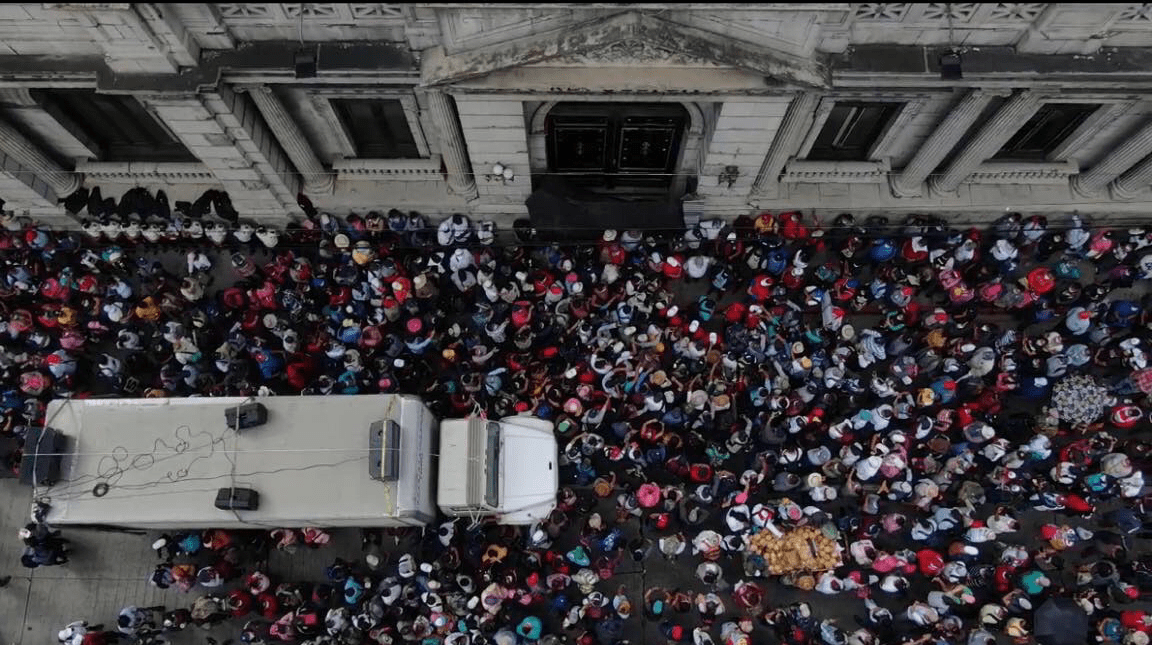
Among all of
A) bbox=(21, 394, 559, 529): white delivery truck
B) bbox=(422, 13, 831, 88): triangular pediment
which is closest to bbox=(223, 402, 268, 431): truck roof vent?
bbox=(21, 394, 559, 529): white delivery truck

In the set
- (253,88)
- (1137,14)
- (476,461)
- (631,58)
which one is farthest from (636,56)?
(1137,14)

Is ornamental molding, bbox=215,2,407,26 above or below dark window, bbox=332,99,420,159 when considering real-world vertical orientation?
above

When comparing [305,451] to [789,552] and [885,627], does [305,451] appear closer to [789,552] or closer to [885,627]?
[789,552]

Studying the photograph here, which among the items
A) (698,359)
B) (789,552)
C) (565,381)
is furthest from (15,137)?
(789,552)

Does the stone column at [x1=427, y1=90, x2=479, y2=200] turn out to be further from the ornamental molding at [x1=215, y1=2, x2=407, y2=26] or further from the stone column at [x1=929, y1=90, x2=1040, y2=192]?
the stone column at [x1=929, y1=90, x2=1040, y2=192]

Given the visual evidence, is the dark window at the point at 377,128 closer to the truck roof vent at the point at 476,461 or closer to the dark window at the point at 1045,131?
the truck roof vent at the point at 476,461

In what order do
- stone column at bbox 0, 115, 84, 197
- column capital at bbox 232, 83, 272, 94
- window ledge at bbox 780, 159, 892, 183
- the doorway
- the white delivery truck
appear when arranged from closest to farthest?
the white delivery truck, column capital at bbox 232, 83, 272, 94, the doorway, stone column at bbox 0, 115, 84, 197, window ledge at bbox 780, 159, 892, 183

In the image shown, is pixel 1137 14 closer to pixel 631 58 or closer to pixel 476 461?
pixel 631 58
